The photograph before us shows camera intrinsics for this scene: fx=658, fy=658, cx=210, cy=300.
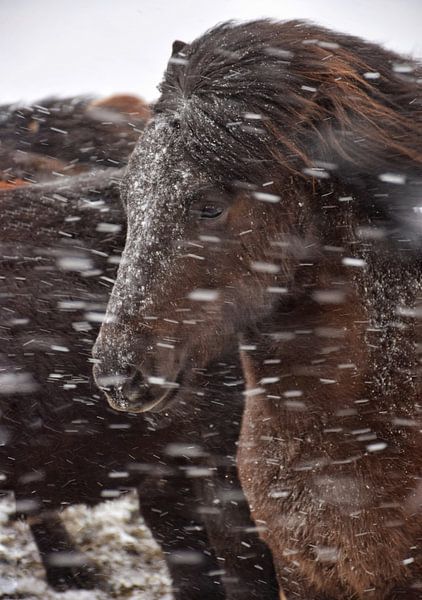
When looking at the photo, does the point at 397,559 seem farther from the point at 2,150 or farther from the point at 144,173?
the point at 2,150

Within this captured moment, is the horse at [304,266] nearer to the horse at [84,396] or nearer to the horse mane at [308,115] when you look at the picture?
the horse mane at [308,115]

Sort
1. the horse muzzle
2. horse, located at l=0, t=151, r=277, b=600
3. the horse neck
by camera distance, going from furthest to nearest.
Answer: horse, located at l=0, t=151, r=277, b=600 < the horse neck < the horse muzzle

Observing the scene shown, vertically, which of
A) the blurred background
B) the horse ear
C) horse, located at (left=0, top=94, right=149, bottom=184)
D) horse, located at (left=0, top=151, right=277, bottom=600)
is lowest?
horse, located at (left=0, top=151, right=277, bottom=600)

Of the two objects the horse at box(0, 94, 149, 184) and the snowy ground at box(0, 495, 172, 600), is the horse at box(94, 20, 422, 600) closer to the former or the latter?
the horse at box(0, 94, 149, 184)

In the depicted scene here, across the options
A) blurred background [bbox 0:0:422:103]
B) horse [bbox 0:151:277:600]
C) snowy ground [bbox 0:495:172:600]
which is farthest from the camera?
blurred background [bbox 0:0:422:103]

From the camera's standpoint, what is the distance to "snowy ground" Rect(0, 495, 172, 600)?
3.80 metres

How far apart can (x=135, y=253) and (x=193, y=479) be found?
1.56 meters

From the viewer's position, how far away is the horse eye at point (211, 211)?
2020mm

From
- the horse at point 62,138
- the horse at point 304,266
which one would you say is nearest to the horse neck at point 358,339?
the horse at point 304,266

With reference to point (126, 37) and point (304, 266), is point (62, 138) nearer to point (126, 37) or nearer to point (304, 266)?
point (304, 266)

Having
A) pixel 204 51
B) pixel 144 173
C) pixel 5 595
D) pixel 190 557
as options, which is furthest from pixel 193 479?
pixel 204 51

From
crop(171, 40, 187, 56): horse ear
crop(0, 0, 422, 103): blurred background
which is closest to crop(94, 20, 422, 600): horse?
crop(171, 40, 187, 56): horse ear

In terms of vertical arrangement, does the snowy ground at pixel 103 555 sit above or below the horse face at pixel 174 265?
below

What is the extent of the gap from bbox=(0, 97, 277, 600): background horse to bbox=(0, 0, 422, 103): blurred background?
15099mm
